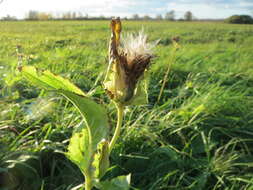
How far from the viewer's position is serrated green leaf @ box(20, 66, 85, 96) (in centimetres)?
80

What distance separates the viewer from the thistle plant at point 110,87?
2.53ft

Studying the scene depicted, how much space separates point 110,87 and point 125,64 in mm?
79

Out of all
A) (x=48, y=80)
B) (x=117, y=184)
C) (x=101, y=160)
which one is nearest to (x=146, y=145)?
(x=117, y=184)

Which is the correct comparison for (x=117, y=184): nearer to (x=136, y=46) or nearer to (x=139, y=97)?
(x=139, y=97)

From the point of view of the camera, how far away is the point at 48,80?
2.70 ft

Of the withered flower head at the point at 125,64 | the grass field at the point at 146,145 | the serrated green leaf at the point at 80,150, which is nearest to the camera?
the withered flower head at the point at 125,64

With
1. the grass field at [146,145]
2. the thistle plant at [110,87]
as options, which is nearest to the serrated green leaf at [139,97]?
the thistle plant at [110,87]

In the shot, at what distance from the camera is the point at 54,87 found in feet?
2.72

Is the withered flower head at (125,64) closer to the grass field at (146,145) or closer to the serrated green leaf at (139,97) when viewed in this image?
the serrated green leaf at (139,97)

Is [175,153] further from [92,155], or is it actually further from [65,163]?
[92,155]

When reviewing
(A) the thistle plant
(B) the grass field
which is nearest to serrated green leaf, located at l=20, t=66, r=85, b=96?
(A) the thistle plant

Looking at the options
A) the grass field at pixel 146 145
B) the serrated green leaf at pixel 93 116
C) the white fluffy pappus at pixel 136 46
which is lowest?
the grass field at pixel 146 145

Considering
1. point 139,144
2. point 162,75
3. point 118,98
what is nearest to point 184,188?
point 139,144

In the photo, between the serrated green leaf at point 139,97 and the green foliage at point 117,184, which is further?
the green foliage at point 117,184
